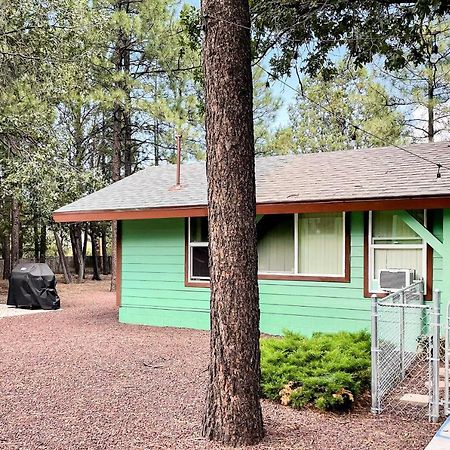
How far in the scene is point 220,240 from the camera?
3902 millimetres

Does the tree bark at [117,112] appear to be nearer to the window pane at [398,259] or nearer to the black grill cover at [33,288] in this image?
the black grill cover at [33,288]

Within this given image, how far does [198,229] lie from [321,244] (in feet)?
7.40

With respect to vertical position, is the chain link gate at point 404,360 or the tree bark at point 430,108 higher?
the tree bark at point 430,108

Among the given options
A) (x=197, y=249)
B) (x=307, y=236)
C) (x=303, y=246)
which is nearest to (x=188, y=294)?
(x=197, y=249)

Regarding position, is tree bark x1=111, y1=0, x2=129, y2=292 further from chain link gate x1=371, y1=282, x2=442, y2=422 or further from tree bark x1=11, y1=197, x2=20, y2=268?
chain link gate x1=371, y1=282, x2=442, y2=422

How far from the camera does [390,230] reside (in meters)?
7.96

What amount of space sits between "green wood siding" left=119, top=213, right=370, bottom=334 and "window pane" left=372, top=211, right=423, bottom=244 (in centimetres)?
22

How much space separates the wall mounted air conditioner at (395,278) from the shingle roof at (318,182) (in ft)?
3.55

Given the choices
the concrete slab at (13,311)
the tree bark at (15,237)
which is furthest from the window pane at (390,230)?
the tree bark at (15,237)

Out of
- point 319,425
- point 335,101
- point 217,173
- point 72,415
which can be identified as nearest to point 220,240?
point 217,173

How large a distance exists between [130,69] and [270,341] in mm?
14066

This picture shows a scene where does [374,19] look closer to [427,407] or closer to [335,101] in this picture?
[427,407]

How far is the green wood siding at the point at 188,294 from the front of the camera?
8.13 m

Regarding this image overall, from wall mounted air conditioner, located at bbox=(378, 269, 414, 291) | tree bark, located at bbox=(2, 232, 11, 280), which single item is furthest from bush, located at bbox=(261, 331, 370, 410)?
tree bark, located at bbox=(2, 232, 11, 280)
